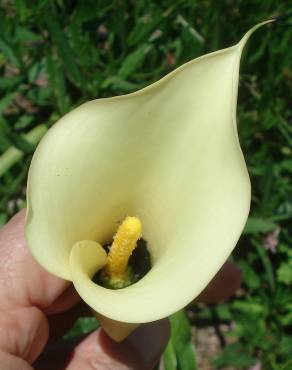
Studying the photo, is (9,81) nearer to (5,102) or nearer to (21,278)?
(5,102)

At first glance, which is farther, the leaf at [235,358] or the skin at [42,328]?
the leaf at [235,358]

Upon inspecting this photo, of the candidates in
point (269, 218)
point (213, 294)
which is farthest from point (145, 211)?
point (269, 218)

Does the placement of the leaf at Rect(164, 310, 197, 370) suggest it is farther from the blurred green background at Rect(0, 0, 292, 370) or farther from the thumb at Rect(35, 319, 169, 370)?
the blurred green background at Rect(0, 0, 292, 370)

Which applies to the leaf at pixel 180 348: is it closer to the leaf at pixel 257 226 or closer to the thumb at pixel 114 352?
the thumb at pixel 114 352

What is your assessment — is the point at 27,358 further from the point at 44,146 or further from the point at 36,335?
the point at 44,146

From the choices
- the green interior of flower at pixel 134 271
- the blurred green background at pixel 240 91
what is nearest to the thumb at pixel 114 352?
the green interior of flower at pixel 134 271

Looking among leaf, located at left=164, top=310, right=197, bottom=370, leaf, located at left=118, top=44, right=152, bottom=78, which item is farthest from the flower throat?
leaf, located at left=118, top=44, right=152, bottom=78

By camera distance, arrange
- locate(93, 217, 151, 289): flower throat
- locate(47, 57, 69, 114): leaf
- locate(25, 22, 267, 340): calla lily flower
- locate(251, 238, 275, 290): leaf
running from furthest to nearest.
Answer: locate(251, 238, 275, 290): leaf
locate(47, 57, 69, 114): leaf
locate(93, 217, 151, 289): flower throat
locate(25, 22, 267, 340): calla lily flower
